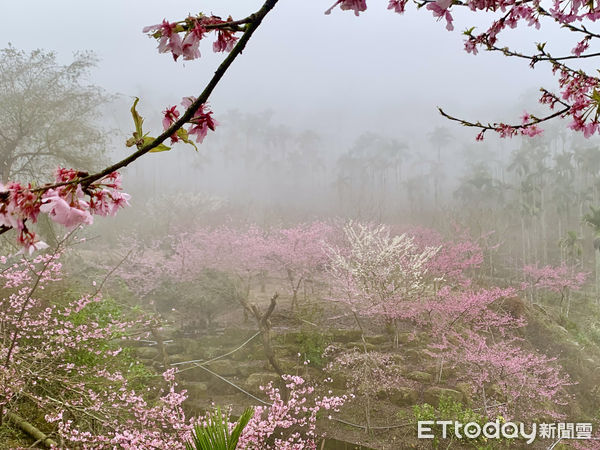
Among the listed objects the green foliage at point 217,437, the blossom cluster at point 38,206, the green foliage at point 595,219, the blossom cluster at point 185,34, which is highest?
the green foliage at point 595,219

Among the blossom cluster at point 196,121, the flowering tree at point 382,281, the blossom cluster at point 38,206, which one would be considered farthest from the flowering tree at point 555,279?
the blossom cluster at point 38,206

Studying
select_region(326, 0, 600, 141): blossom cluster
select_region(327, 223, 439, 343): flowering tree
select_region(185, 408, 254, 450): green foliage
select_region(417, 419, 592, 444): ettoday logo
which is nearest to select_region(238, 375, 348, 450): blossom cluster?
select_region(417, 419, 592, 444): ettoday logo

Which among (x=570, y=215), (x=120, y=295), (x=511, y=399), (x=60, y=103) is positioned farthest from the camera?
(x=570, y=215)

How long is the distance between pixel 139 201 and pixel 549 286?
17.7 meters

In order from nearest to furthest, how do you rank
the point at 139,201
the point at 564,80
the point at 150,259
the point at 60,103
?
the point at 564,80, the point at 60,103, the point at 150,259, the point at 139,201

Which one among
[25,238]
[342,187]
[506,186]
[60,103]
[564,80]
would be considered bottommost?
[25,238]

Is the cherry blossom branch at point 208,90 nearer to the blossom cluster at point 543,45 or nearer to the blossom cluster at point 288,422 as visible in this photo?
the blossom cluster at point 543,45

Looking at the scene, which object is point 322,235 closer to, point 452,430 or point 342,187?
point 452,430

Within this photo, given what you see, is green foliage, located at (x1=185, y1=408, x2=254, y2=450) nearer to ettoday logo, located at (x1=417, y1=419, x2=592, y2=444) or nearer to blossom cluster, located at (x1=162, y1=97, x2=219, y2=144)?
blossom cluster, located at (x1=162, y1=97, x2=219, y2=144)

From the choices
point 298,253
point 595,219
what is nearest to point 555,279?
point 595,219

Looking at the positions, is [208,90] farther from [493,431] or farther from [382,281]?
[382,281]

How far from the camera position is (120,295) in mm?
9219

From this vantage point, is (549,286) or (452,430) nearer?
(452,430)

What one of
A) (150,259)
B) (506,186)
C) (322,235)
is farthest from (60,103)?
(506,186)
